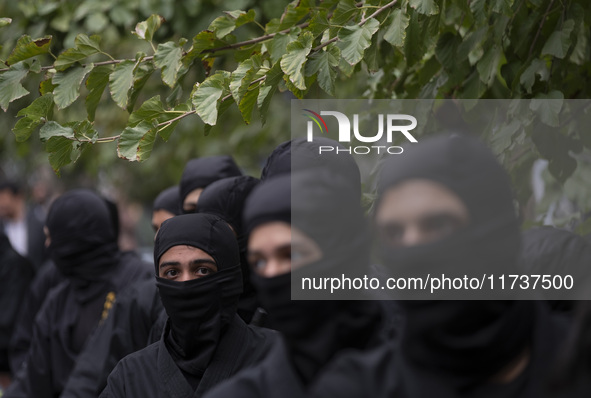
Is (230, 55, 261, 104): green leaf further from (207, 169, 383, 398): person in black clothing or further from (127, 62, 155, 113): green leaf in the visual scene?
(207, 169, 383, 398): person in black clothing

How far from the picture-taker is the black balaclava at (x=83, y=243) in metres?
5.85

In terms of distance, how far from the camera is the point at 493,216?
6.95ft

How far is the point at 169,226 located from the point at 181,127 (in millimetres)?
6249

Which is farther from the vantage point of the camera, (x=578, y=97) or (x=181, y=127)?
(x=181, y=127)

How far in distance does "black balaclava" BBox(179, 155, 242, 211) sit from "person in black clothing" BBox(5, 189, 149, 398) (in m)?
0.73

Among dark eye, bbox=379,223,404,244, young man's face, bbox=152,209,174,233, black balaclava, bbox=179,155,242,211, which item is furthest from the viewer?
young man's face, bbox=152,209,174,233

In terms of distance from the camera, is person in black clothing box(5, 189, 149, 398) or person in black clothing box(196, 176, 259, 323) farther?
person in black clothing box(5, 189, 149, 398)

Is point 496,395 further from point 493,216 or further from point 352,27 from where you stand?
point 352,27

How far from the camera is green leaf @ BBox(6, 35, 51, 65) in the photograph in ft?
12.7

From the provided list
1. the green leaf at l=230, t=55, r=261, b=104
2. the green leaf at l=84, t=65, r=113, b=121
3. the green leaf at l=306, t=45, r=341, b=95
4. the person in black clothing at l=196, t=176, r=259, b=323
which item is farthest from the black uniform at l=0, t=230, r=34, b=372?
the green leaf at l=306, t=45, r=341, b=95

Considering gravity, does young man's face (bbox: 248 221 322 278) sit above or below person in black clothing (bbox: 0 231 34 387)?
above

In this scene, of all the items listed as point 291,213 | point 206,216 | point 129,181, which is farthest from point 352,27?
point 129,181

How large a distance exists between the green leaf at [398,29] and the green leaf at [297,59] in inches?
12.5

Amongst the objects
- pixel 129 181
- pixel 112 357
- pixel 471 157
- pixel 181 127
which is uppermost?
pixel 471 157
